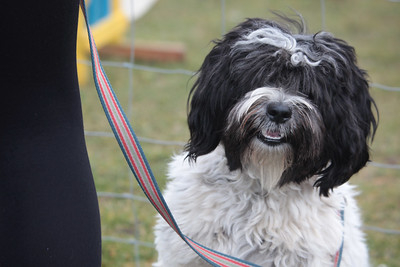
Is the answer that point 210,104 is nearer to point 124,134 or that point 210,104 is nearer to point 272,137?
point 272,137

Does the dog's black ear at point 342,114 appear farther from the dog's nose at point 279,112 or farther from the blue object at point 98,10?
the blue object at point 98,10

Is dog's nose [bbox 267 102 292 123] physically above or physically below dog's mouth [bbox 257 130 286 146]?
above

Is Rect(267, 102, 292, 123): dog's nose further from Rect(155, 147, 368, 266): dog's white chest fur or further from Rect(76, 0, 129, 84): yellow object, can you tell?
Rect(76, 0, 129, 84): yellow object

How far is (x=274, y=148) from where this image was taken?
1.83 m

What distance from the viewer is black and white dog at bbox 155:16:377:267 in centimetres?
182

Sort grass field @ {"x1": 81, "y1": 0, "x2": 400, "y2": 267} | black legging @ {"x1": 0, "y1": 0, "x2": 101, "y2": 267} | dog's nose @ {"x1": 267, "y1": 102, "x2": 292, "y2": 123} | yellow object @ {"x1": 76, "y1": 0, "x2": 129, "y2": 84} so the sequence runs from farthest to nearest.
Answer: yellow object @ {"x1": 76, "y1": 0, "x2": 129, "y2": 84} → grass field @ {"x1": 81, "y1": 0, "x2": 400, "y2": 267} → dog's nose @ {"x1": 267, "y1": 102, "x2": 292, "y2": 123} → black legging @ {"x1": 0, "y1": 0, "x2": 101, "y2": 267}

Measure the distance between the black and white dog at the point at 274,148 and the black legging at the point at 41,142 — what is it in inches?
19.7

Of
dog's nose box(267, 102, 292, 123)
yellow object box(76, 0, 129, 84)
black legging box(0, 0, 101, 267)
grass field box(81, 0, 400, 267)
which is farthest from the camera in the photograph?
yellow object box(76, 0, 129, 84)

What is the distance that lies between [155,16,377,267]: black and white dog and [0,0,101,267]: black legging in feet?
1.64

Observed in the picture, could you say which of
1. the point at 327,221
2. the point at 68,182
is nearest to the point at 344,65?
the point at 327,221

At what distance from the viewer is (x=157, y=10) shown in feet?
27.4

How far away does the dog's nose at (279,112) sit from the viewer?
68.3 inches

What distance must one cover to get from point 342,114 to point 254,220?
45 cm

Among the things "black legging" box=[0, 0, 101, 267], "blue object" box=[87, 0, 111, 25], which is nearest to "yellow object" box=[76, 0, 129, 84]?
"blue object" box=[87, 0, 111, 25]
